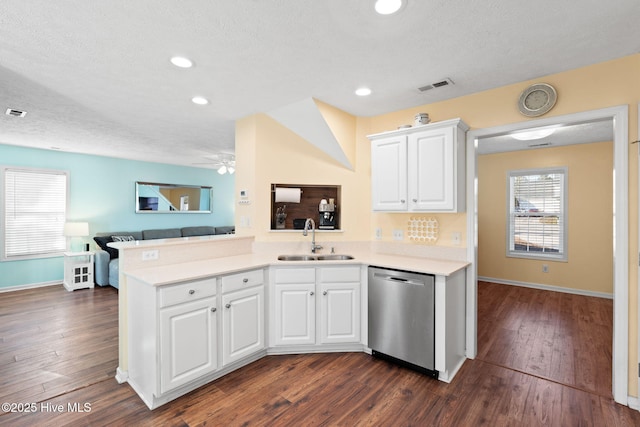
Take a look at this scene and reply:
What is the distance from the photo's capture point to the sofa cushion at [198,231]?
6746mm

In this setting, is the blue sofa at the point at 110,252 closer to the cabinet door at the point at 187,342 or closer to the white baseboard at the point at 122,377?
the white baseboard at the point at 122,377

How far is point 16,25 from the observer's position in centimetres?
170

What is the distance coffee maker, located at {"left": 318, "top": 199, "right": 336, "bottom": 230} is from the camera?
10.9ft

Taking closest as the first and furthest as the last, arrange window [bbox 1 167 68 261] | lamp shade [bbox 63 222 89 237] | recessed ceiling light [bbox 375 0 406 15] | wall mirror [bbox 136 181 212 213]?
recessed ceiling light [bbox 375 0 406 15]
window [bbox 1 167 68 261]
lamp shade [bbox 63 222 89 237]
wall mirror [bbox 136 181 212 213]

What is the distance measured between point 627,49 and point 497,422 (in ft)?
8.49

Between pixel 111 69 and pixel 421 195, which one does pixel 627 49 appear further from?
pixel 111 69

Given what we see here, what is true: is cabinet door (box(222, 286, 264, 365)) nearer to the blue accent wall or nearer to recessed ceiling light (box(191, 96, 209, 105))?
recessed ceiling light (box(191, 96, 209, 105))

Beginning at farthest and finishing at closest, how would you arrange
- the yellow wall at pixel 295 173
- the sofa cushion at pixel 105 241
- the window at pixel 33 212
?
the sofa cushion at pixel 105 241
the window at pixel 33 212
the yellow wall at pixel 295 173

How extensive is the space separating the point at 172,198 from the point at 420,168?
19.2ft

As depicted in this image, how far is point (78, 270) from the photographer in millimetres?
4992

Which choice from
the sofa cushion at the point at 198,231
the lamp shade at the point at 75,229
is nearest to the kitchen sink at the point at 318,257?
the lamp shade at the point at 75,229

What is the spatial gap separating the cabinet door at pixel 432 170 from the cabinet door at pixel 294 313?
1.28 metres

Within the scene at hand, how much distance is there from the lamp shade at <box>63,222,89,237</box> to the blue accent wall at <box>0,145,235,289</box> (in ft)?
1.14

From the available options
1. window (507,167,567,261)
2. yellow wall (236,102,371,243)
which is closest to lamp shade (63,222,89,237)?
yellow wall (236,102,371,243)
